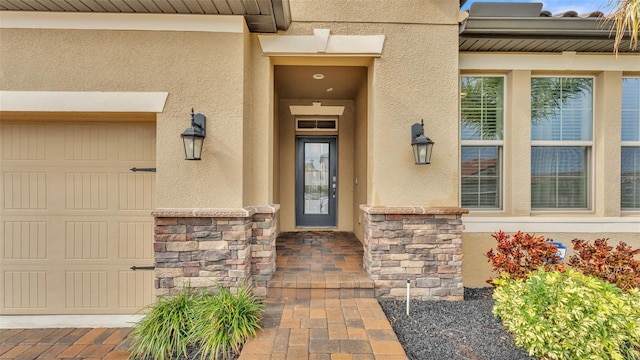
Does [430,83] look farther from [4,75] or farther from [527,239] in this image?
[4,75]

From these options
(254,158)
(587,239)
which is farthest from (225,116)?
(587,239)

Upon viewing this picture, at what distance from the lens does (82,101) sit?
125 inches

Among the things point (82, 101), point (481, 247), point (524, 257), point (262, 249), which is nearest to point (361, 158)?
point (481, 247)

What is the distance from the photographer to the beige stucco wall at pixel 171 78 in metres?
3.16

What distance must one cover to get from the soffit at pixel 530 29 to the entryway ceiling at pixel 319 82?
1.52 metres

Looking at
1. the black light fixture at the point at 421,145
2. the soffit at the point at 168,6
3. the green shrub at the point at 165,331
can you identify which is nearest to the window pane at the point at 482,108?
the black light fixture at the point at 421,145

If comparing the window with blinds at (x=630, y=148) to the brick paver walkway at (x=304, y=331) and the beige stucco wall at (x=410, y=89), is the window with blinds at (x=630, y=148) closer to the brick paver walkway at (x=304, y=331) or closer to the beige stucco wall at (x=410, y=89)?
the beige stucco wall at (x=410, y=89)

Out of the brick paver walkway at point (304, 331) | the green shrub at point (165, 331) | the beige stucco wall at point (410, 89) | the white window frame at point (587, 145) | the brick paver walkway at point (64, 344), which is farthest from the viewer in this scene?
the white window frame at point (587, 145)

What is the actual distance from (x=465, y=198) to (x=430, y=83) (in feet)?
5.85

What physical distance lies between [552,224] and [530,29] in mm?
2624

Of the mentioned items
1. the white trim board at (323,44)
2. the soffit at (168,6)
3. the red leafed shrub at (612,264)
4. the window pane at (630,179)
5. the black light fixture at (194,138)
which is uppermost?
the soffit at (168,6)

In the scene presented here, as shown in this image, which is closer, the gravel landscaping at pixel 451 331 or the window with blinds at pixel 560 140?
the gravel landscaping at pixel 451 331

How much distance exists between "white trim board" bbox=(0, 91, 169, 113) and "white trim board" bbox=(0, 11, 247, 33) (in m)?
0.73

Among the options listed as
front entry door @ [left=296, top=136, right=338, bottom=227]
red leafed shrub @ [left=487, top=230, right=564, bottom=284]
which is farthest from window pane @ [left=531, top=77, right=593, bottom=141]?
front entry door @ [left=296, top=136, right=338, bottom=227]
